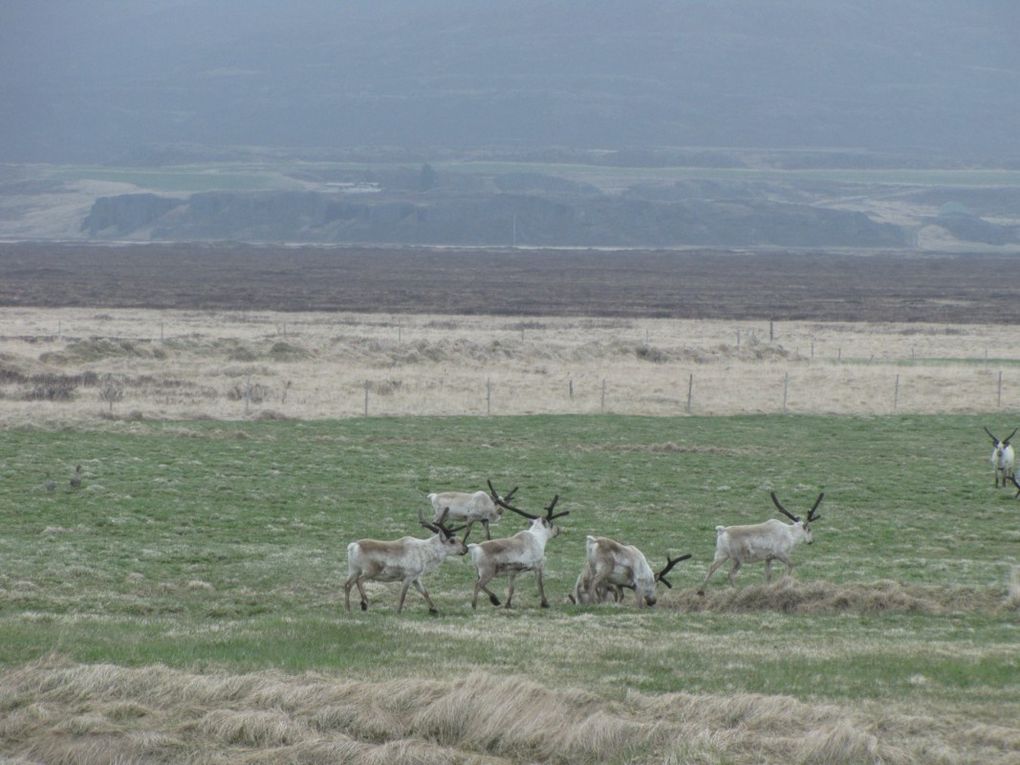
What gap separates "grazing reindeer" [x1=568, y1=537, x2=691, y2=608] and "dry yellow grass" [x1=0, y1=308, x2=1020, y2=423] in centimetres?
2337

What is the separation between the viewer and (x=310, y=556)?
22.4 meters

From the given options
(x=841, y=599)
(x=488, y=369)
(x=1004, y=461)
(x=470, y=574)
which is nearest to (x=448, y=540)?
(x=470, y=574)

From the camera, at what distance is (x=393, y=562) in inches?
735

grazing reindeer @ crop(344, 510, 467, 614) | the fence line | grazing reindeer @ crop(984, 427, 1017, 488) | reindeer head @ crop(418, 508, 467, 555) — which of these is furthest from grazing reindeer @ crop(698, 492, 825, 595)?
the fence line

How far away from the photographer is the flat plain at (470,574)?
→ 1314 centimetres

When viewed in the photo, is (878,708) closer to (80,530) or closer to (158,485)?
(80,530)

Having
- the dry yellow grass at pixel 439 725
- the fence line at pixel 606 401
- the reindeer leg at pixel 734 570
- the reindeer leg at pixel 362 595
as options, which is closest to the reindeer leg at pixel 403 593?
the reindeer leg at pixel 362 595

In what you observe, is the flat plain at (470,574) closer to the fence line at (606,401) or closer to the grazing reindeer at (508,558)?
the fence line at (606,401)

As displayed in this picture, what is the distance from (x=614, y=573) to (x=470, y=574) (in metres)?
3.46

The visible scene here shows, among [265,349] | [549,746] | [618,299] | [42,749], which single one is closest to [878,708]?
[549,746]

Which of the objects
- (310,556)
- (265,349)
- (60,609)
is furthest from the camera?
(265,349)

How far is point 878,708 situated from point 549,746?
3331mm

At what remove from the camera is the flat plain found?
1314 centimetres

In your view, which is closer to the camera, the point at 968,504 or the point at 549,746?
the point at 549,746
